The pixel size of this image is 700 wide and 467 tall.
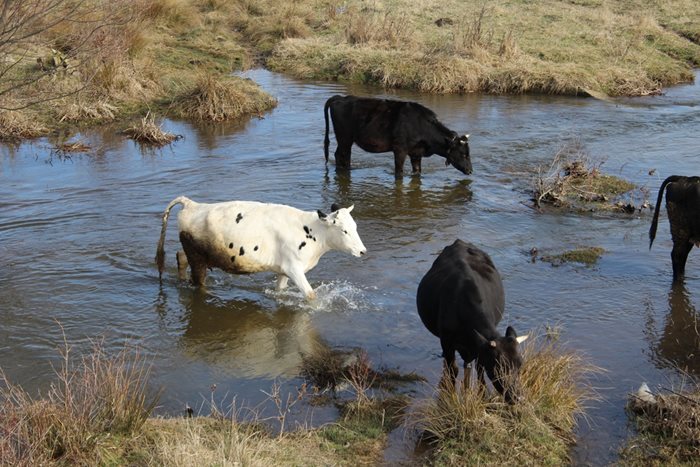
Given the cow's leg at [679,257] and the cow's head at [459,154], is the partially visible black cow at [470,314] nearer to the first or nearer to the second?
the cow's leg at [679,257]

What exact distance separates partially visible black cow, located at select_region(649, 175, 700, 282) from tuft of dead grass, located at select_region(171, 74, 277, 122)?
11.0m

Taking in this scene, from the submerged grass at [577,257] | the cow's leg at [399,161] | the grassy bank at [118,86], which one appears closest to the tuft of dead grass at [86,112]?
the grassy bank at [118,86]

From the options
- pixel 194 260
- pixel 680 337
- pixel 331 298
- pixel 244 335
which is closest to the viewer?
pixel 244 335

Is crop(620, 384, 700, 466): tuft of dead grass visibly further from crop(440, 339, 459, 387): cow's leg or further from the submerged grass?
the submerged grass

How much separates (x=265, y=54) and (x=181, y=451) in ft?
77.0

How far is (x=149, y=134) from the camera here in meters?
16.5

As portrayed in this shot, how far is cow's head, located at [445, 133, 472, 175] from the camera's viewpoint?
14.8m

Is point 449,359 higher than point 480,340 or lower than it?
lower

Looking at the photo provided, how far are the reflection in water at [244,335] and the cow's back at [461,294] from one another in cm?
152

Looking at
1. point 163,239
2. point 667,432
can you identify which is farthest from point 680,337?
point 163,239

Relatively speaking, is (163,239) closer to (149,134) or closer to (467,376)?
(467,376)

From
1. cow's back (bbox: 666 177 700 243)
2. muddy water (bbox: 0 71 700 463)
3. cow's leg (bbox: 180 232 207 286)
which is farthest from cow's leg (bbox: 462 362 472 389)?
cow's back (bbox: 666 177 700 243)

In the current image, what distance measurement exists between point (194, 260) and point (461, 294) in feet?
12.1

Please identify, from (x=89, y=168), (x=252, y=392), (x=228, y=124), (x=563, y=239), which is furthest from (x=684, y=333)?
(x=228, y=124)
